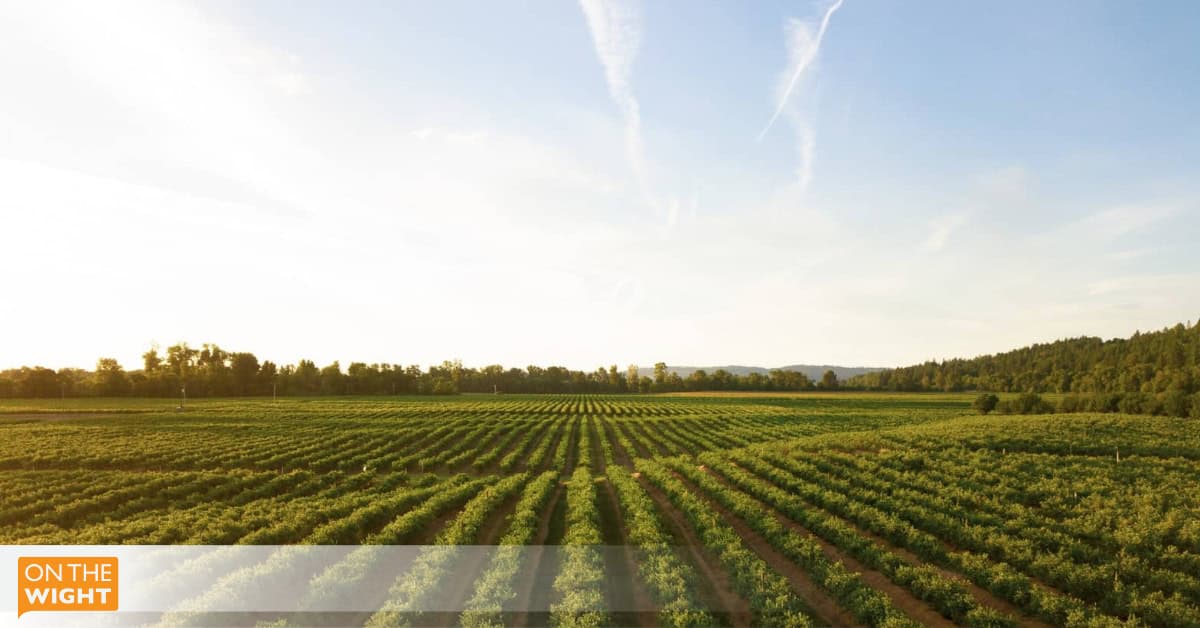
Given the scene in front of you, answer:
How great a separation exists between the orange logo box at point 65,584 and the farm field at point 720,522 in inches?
114

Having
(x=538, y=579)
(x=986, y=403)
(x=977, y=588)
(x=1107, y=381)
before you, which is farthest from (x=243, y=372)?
(x=1107, y=381)

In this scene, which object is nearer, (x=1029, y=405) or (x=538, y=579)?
(x=538, y=579)

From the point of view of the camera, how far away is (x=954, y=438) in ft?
142

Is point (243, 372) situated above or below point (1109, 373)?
above

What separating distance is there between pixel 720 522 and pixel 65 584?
919 inches

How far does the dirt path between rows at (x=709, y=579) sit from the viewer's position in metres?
15.2

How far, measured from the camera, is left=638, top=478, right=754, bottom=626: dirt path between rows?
1521 centimetres

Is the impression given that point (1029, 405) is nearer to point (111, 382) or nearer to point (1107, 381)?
point (1107, 381)

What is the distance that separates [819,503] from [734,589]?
37.9 feet

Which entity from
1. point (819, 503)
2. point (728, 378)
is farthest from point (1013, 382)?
point (819, 503)

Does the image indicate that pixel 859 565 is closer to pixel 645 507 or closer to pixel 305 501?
pixel 645 507

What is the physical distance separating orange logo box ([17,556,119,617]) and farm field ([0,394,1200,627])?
9.54 ft

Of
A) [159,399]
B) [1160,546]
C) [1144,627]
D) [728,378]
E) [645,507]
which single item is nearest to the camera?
[1144,627]

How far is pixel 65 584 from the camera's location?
52.6 feet
